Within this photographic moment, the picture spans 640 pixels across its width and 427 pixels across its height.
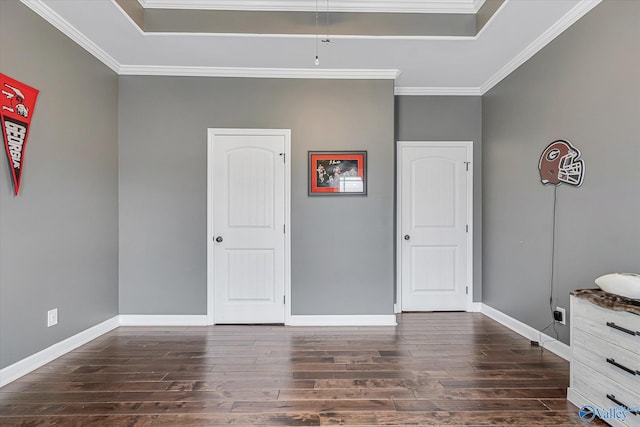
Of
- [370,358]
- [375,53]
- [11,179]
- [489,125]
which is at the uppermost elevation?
[375,53]

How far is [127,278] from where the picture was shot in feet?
11.9

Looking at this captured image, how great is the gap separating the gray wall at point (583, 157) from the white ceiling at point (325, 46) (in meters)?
0.26

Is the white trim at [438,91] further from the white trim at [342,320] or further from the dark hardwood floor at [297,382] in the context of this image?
the dark hardwood floor at [297,382]

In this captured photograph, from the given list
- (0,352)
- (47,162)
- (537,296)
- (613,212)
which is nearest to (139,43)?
(47,162)

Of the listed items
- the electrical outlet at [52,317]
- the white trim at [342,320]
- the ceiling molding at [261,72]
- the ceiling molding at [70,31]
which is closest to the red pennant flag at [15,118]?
the ceiling molding at [70,31]

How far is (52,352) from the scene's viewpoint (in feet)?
8.95

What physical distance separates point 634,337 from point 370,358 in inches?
66.2

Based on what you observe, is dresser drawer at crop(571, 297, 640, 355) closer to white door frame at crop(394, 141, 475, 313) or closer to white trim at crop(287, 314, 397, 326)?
white trim at crop(287, 314, 397, 326)

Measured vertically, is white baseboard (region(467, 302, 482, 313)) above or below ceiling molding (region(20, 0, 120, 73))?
below

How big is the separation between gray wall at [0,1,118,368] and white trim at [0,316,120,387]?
5cm

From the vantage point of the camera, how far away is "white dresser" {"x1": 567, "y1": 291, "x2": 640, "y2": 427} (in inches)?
67.6

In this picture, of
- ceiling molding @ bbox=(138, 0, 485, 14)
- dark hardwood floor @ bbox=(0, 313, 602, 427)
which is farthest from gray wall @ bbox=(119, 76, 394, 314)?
ceiling molding @ bbox=(138, 0, 485, 14)

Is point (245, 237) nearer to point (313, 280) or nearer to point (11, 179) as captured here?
point (313, 280)

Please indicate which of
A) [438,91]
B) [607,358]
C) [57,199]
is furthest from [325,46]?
[607,358]
